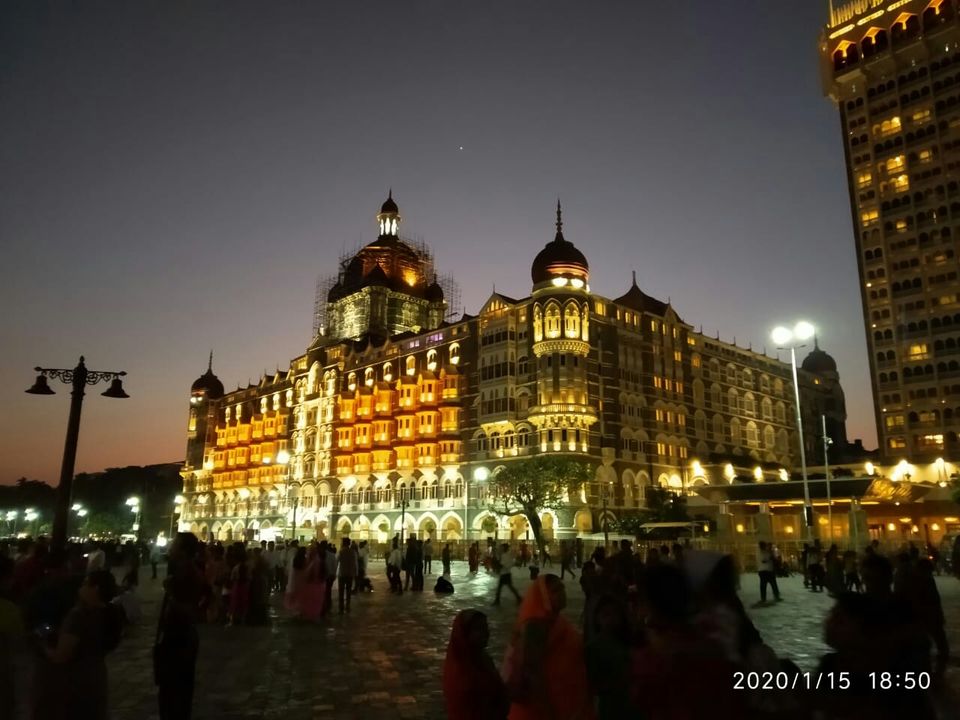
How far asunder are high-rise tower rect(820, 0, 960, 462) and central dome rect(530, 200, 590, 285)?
33.7 metres

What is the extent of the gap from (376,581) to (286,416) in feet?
192

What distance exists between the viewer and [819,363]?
94.9 metres

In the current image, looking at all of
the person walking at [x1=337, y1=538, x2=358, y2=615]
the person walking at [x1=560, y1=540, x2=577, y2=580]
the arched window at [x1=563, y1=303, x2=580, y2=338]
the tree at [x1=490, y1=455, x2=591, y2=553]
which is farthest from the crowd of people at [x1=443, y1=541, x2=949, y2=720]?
the arched window at [x1=563, y1=303, x2=580, y2=338]

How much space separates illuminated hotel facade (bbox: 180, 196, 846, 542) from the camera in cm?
5688

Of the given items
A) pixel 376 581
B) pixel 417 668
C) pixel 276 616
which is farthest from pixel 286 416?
pixel 417 668

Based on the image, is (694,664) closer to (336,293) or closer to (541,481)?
(541,481)

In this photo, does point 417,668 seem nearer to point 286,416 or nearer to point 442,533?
point 442,533

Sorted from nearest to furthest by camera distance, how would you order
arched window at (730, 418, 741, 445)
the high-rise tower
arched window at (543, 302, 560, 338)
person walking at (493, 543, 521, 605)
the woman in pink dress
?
the woman in pink dress < person walking at (493, 543, 521, 605) < arched window at (543, 302, 560, 338) < the high-rise tower < arched window at (730, 418, 741, 445)

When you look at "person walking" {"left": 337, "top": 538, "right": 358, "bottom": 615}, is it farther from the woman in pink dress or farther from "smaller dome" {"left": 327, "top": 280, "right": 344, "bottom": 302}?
"smaller dome" {"left": 327, "top": 280, "right": 344, "bottom": 302}

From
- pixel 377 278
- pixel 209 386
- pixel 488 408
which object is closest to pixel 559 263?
pixel 488 408

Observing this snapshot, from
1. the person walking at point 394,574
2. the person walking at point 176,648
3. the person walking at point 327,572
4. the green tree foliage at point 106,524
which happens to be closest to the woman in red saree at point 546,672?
the person walking at point 176,648

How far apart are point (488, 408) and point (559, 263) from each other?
1330 cm

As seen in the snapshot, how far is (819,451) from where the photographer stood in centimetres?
8494

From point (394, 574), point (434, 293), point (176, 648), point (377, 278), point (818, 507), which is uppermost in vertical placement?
point (377, 278)
